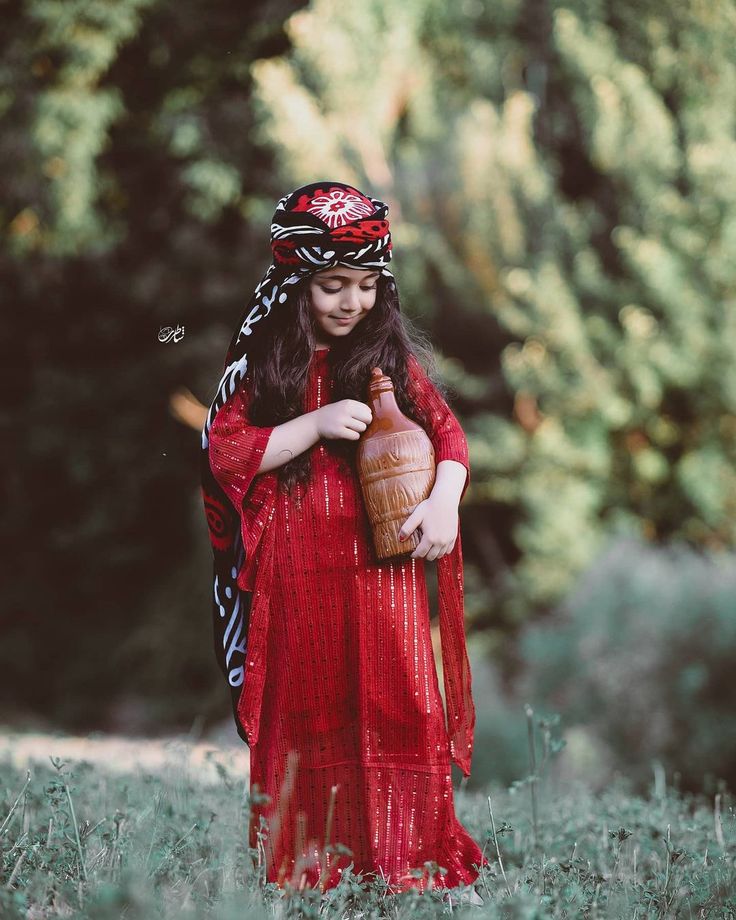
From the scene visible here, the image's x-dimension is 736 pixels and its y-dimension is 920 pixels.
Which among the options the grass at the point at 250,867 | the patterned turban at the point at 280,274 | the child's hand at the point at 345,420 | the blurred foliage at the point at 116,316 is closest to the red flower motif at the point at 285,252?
the patterned turban at the point at 280,274

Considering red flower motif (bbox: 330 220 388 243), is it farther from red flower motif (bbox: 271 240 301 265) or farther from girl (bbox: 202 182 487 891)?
red flower motif (bbox: 271 240 301 265)

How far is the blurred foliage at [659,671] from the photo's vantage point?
6547 millimetres

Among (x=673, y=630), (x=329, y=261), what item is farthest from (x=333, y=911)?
(x=673, y=630)

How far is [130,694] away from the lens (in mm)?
12164

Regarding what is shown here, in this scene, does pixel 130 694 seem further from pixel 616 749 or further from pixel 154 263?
pixel 616 749

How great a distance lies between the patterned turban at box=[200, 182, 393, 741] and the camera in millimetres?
2566

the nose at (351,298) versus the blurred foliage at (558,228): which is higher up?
the blurred foliage at (558,228)

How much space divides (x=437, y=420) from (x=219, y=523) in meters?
0.63

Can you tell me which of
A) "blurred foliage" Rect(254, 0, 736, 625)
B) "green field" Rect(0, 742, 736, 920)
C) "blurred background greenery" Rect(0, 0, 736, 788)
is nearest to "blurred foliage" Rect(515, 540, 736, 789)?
"blurred background greenery" Rect(0, 0, 736, 788)

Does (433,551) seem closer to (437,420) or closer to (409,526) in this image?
(409,526)

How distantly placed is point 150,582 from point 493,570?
14.6ft

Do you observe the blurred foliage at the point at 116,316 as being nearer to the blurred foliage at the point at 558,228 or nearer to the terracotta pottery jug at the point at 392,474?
the blurred foliage at the point at 558,228

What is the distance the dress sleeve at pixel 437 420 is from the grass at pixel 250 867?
2.33ft

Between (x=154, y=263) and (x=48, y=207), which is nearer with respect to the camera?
(x=48, y=207)
